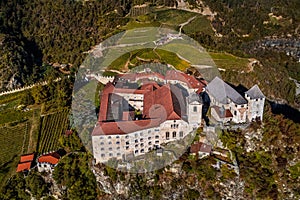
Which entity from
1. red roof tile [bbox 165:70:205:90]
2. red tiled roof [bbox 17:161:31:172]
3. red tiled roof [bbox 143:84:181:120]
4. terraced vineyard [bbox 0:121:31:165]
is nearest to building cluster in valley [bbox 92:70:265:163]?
red tiled roof [bbox 143:84:181:120]

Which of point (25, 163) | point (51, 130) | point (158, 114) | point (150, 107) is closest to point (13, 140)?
point (51, 130)

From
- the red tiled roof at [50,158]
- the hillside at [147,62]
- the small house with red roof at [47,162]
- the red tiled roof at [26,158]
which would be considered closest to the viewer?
the hillside at [147,62]

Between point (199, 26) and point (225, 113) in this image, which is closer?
point (225, 113)

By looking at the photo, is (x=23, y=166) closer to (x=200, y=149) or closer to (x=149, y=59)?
(x=200, y=149)

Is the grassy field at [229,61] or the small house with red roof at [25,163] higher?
the grassy field at [229,61]

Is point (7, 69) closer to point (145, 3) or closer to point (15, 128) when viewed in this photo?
point (15, 128)

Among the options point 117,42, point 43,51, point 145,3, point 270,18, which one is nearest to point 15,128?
point 117,42

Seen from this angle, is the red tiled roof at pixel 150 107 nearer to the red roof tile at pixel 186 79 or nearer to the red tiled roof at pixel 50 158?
the red roof tile at pixel 186 79

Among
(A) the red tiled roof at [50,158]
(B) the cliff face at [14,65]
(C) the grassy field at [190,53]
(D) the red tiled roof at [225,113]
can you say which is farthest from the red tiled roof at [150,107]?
(B) the cliff face at [14,65]
